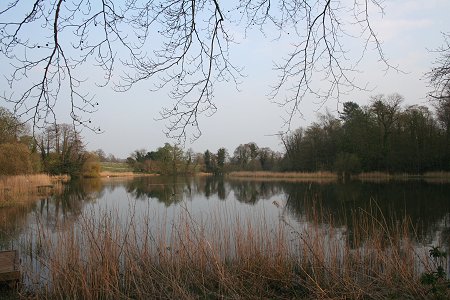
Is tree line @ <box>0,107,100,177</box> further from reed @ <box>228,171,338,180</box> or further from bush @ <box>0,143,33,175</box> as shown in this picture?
reed @ <box>228,171,338,180</box>

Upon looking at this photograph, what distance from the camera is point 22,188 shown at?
2125 centimetres

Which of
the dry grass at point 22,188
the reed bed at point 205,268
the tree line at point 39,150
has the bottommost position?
the reed bed at point 205,268

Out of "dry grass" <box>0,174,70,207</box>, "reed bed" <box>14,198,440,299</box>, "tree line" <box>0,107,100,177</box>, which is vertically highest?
"tree line" <box>0,107,100,177</box>

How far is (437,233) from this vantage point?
1099cm

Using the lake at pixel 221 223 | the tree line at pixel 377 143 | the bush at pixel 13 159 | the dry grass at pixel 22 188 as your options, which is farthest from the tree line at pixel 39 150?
the tree line at pixel 377 143

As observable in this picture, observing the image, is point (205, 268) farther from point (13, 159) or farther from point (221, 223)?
point (13, 159)

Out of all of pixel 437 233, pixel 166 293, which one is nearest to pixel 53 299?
pixel 166 293

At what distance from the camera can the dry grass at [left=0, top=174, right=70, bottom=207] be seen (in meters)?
18.8

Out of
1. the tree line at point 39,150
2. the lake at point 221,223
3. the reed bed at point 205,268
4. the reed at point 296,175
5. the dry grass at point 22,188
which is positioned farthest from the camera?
the reed at point 296,175

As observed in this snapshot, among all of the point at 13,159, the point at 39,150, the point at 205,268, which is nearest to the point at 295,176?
the point at 13,159

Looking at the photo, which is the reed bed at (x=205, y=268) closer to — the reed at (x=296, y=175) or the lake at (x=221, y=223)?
the lake at (x=221, y=223)

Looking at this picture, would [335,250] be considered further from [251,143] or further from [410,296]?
[251,143]

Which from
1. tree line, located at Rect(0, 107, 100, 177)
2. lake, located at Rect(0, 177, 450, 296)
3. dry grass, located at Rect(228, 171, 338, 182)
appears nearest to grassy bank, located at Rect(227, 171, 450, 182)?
dry grass, located at Rect(228, 171, 338, 182)

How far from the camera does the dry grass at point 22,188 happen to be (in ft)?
61.7
